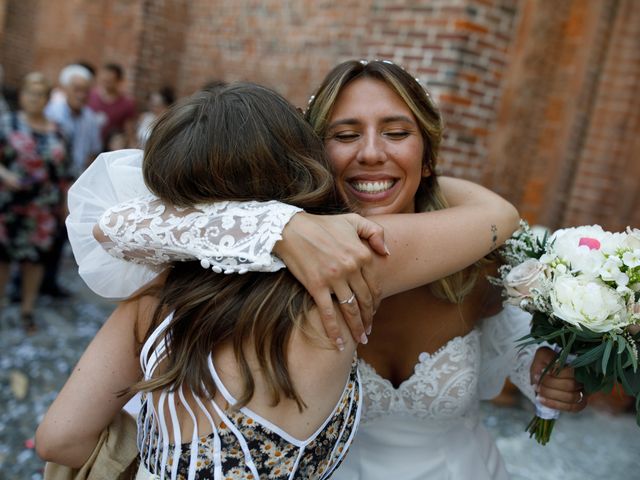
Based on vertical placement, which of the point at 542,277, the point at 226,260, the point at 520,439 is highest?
the point at 226,260

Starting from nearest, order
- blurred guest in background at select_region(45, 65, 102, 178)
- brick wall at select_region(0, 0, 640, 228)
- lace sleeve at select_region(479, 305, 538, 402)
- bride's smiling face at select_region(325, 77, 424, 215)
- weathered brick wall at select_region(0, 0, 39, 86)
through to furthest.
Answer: bride's smiling face at select_region(325, 77, 424, 215)
lace sleeve at select_region(479, 305, 538, 402)
brick wall at select_region(0, 0, 640, 228)
blurred guest in background at select_region(45, 65, 102, 178)
weathered brick wall at select_region(0, 0, 39, 86)

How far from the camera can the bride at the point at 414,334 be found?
2053mm

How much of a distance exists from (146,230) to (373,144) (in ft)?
2.78

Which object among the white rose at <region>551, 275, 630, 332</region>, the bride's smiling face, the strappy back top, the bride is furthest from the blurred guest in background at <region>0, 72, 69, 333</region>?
the white rose at <region>551, 275, 630, 332</region>

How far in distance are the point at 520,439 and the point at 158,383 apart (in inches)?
156

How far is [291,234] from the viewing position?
140 centimetres

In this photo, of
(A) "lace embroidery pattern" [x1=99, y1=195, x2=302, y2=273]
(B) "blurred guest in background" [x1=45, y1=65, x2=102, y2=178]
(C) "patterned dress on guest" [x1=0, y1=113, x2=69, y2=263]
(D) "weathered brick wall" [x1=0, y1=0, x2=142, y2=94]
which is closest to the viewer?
(A) "lace embroidery pattern" [x1=99, y1=195, x2=302, y2=273]

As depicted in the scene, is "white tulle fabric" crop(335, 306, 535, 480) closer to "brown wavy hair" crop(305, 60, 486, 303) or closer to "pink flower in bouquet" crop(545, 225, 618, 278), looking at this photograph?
"brown wavy hair" crop(305, 60, 486, 303)

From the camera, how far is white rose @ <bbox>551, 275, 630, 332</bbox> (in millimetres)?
1666

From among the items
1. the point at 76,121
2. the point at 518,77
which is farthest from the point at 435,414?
the point at 76,121

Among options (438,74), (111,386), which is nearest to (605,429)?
(438,74)

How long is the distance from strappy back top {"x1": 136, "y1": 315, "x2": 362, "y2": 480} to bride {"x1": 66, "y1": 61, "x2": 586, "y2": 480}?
1.89ft

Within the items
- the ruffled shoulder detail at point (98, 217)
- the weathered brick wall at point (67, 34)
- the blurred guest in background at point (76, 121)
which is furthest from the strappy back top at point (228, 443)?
A: the weathered brick wall at point (67, 34)

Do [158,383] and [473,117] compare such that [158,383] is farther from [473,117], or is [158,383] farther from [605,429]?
[605,429]
